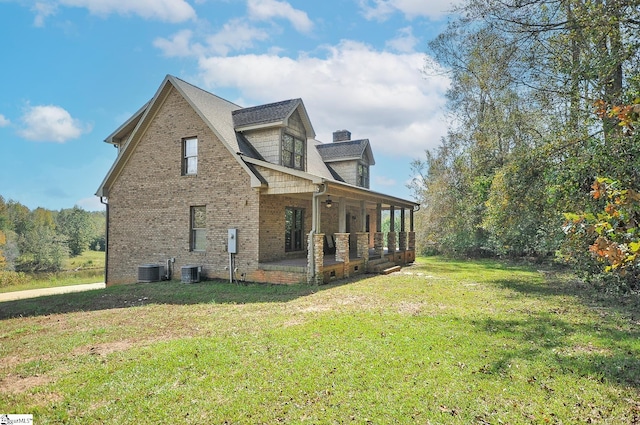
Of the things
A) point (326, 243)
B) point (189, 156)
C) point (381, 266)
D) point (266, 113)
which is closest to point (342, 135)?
point (326, 243)

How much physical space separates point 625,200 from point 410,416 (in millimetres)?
2582

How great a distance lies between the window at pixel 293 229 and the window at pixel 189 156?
12.9 ft

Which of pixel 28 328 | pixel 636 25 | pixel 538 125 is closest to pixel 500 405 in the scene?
pixel 28 328

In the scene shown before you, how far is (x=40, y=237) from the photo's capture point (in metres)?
44.7

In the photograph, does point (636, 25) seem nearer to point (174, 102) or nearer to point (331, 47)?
point (331, 47)

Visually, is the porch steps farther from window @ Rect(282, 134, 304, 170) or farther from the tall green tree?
window @ Rect(282, 134, 304, 170)

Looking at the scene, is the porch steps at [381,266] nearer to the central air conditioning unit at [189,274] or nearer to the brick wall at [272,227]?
the brick wall at [272,227]

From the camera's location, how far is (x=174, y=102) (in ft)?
46.2

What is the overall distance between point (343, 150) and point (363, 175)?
189cm

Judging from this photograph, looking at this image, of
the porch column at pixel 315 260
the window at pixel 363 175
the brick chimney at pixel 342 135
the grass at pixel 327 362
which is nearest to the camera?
the grass at pixel 327 362

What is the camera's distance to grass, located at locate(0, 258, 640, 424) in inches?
141

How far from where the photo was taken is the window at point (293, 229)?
1472 centimetres

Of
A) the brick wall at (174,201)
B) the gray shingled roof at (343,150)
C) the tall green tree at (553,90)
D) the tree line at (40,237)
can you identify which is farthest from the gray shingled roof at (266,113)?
the tree line at (40,237)

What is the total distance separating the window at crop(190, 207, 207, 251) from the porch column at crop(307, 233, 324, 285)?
4421 mm
